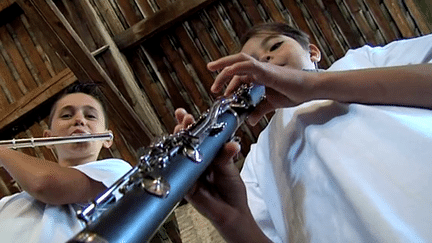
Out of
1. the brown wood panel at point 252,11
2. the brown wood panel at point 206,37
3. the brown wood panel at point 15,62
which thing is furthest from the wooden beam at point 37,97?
the brown wood panel at point 252,11

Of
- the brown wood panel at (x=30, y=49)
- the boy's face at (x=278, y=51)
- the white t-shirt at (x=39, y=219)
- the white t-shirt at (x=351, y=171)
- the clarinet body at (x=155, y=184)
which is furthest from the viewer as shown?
the brown wood panel at (x=30, y=49)

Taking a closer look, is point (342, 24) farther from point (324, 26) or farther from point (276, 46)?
point (276, 46)

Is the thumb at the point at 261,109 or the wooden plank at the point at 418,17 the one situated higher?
the thumb at the point at 261,109

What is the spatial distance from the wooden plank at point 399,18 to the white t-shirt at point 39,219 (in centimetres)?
152

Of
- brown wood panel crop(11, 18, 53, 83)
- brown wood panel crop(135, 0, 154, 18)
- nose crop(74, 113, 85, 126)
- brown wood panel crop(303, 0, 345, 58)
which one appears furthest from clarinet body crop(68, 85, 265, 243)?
brown wood panel crop(11, 18, 53, 83)

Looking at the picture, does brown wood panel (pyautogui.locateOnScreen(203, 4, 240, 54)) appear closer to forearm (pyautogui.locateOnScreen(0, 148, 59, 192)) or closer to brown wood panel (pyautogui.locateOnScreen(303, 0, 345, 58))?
brown wood panel (pyautogui.locateOnScreen(303, 0, 345, 58))

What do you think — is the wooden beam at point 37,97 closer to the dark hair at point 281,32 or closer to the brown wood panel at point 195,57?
the brown wood panel at point 195,57

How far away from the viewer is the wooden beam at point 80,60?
190 cm

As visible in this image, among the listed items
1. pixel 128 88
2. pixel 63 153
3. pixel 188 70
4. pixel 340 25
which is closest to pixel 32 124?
pixel 128 88

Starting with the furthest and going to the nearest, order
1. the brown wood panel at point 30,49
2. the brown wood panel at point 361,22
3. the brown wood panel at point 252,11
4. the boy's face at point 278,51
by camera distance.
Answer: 1. the brown wood panel at point 30,49
2. the brown wood panel at point 252,11
3. the brown wood panel at point 361,22
4. the boy's face at point 278,51

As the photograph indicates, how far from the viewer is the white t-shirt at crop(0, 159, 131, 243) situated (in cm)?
102

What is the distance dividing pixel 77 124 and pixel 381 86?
866 mm

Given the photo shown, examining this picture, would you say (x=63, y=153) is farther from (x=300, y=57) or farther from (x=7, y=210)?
(x=300, y=57)

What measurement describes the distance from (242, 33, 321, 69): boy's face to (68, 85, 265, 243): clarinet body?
0.37 metres
